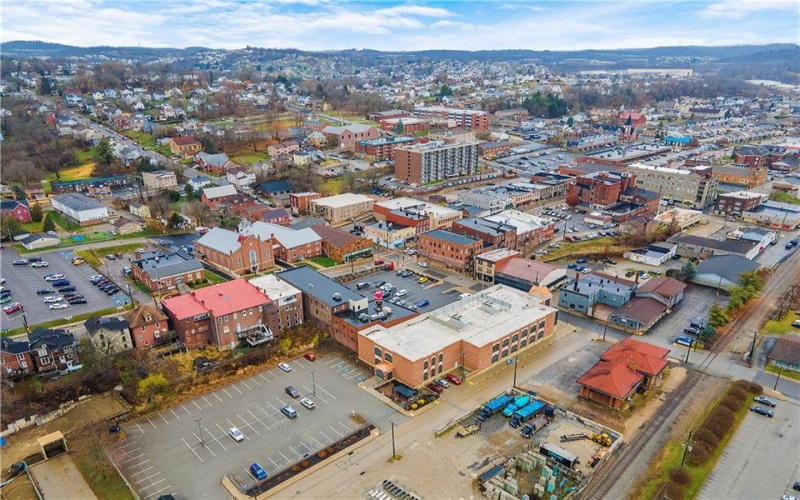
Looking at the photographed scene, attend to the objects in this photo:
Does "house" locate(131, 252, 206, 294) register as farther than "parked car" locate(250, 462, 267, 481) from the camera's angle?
Yes

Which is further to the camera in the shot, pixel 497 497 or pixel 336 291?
pixel 336 291

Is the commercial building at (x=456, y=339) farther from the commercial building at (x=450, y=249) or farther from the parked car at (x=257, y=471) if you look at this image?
the commercial building at (x=450, y=249)

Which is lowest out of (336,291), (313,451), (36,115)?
(313,451)

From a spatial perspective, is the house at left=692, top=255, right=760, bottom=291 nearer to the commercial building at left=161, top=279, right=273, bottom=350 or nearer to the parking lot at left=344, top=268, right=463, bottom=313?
the parking lot at left=344, top=268, right=463, bottom=313

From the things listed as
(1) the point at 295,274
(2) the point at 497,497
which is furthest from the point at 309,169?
(2) the point at 497,497

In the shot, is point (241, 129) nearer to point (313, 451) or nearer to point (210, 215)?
point (210, 215)

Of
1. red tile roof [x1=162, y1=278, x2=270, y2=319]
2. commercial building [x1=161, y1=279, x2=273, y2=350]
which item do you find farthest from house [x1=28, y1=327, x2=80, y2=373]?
red tile roof [x1=162, y1=278, x2=270, y2=319]

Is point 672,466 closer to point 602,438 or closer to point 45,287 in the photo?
point 602,438
